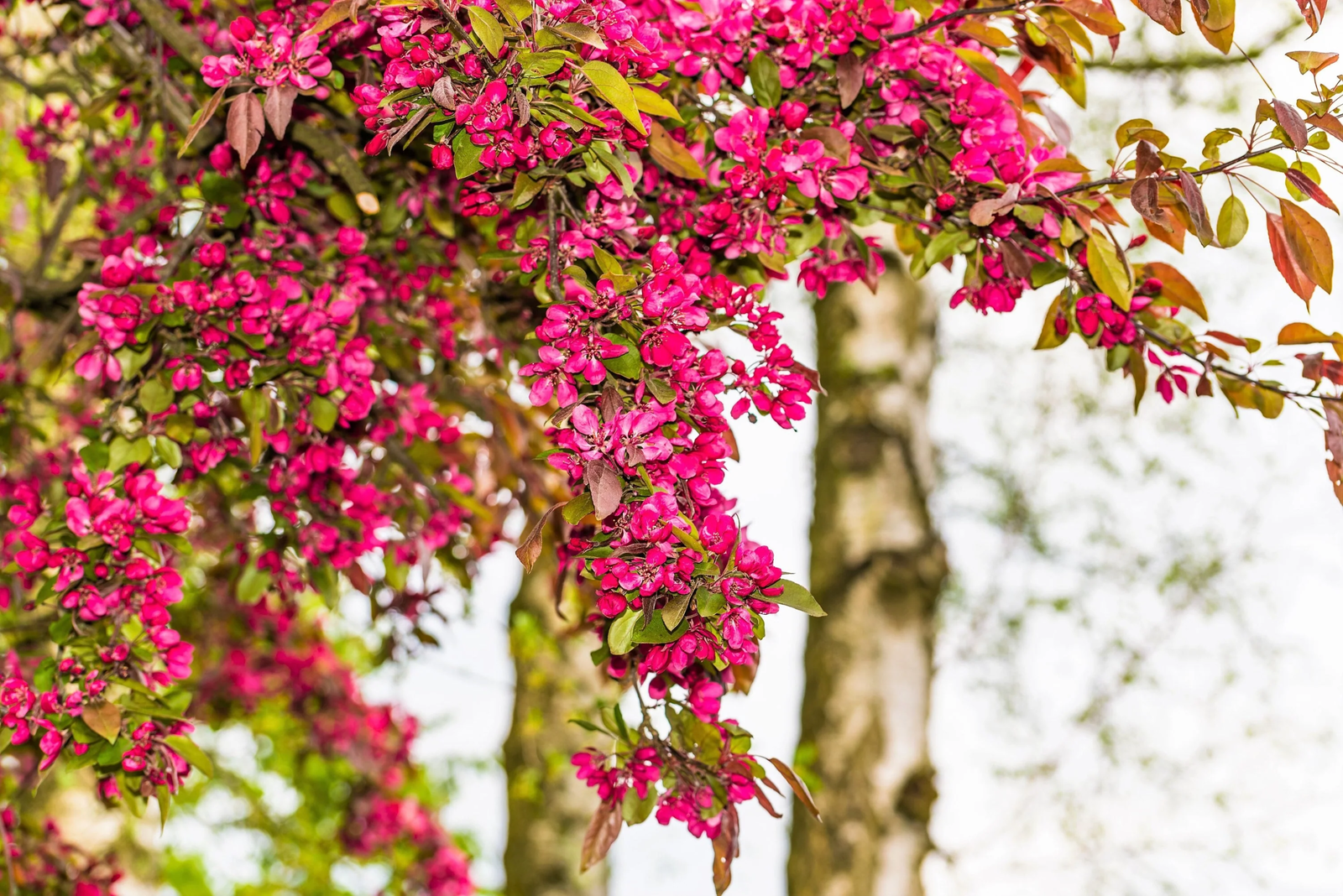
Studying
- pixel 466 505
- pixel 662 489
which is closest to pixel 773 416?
pixel 662 489

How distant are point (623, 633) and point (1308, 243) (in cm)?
91

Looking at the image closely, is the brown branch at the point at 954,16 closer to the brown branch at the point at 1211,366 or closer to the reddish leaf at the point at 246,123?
the brown branch at the point at 1211,366

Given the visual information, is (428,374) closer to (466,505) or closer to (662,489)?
(466,505)

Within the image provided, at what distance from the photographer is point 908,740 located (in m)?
3.13

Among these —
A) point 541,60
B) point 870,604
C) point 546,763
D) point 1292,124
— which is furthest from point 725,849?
point 546,763

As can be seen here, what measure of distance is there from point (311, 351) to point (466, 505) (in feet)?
2.11

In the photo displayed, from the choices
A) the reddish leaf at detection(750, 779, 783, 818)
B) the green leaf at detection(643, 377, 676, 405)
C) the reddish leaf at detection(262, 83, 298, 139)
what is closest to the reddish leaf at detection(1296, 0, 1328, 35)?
the green leaf at detection(643, 377, 676, 405)

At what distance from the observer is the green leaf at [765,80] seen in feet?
4.56

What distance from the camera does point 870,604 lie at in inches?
128

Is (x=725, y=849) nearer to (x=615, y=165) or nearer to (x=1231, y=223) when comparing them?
(x=615, y=165)

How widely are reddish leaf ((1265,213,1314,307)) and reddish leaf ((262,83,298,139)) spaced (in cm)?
119

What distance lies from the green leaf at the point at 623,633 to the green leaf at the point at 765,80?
2.41 feet

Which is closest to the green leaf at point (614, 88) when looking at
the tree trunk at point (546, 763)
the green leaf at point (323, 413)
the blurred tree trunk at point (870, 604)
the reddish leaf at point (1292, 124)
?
the reddish leaf at point (1292, 124)

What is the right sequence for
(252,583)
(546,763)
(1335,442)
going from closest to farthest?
(1335,442)
(252,583)
(546,763)
